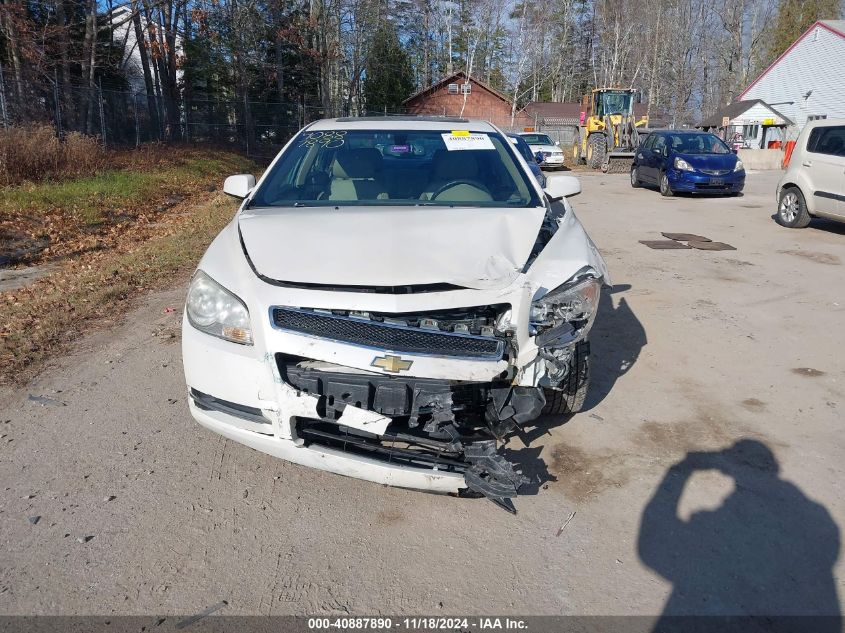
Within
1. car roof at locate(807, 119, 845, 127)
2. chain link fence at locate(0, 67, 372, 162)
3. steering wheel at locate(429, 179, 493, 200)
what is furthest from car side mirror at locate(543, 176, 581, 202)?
chain link fence at locate(0, 67, 372, 162)

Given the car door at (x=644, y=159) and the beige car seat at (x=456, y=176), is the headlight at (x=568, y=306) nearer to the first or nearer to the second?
the beige car seat at (x=456, y=176)

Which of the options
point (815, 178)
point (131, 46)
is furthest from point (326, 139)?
point (131, 46)

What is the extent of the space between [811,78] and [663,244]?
37.9 metres

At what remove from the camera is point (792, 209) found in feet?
37.6

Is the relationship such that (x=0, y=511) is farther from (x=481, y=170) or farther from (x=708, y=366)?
(x=708, y=366)

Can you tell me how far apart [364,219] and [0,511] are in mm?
2264

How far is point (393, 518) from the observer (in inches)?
117

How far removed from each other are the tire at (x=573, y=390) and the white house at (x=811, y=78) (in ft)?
126

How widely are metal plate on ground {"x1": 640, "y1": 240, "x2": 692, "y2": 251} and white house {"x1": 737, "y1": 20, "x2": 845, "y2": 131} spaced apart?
31331mm

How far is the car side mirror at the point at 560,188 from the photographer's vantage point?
443cm

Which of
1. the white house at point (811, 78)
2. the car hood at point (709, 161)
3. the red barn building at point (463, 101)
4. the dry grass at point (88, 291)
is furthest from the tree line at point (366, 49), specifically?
the white house at point (811, 78)

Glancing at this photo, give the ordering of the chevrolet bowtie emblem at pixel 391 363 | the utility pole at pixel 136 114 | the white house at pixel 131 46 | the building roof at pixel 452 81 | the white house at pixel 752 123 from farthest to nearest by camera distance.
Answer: the building roof at pixel 452 81 → the white house at pixel 752 123 → the white house at pixel 131 46 → the utility pole at pixel 136 114 → the chevrolet bowtie emblem at pixel 391 363

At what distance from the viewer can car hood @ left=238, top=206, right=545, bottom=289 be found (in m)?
2.87

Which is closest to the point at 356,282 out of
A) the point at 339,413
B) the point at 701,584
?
the point at 339,413
